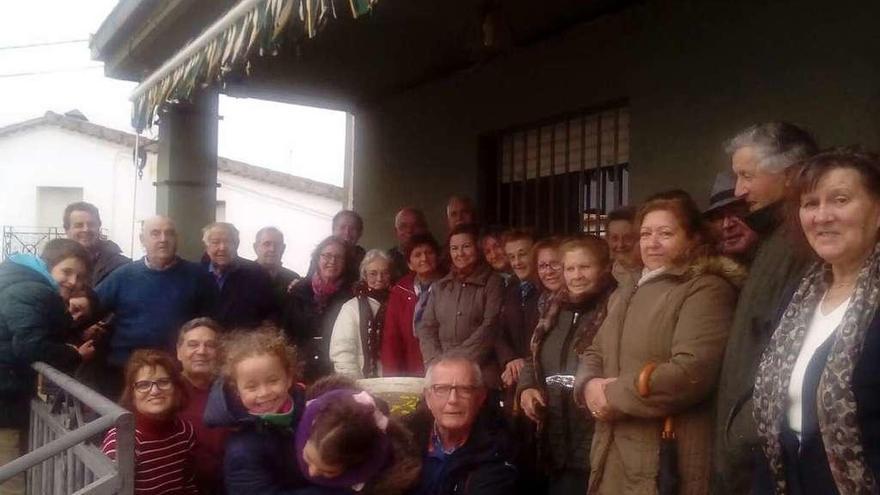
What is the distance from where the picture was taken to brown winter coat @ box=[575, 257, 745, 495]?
2.59 metres

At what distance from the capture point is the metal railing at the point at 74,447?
2.62 m

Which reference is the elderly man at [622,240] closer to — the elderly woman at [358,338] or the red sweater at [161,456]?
the elderly woman at [358,338]

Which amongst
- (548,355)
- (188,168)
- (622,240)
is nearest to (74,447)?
(548,355)

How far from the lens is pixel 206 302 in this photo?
15.5ft

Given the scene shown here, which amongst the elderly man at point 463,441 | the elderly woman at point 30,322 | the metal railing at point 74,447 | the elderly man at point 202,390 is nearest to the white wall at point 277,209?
the elderly woman at point 30,322

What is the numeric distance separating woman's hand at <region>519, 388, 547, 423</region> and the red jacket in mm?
1286

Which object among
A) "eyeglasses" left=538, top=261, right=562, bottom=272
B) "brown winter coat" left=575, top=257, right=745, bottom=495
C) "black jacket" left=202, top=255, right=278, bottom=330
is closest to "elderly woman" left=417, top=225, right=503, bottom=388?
"eyeglasses" left=538, top=261, right=562, bottom=272

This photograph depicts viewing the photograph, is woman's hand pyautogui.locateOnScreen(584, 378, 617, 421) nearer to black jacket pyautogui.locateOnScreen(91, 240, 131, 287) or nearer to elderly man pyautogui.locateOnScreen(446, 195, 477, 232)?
elderly man pyautogui.locateOnScreen(446, 195, 477, 232)

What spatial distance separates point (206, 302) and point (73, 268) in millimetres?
752

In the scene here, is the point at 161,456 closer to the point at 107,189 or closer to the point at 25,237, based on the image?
the point at 25,237

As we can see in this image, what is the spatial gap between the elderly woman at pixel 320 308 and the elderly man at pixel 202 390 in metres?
1.22

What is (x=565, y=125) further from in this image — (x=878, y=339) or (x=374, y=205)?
(x=878, y=339)

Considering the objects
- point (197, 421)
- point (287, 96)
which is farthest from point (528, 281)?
point (287, 96)

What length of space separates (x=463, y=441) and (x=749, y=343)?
42.8 inches
